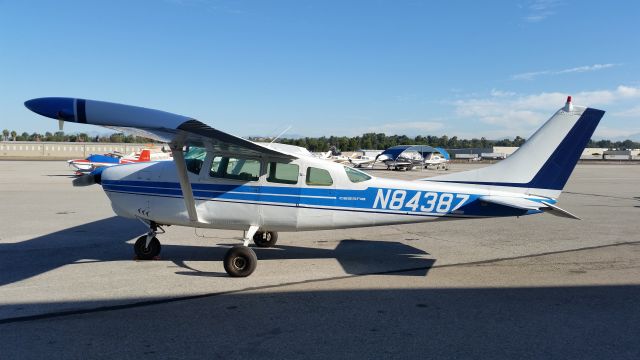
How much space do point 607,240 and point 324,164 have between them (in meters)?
6.91

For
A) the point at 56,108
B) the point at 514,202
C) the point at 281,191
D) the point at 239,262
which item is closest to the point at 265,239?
the point at 281,191

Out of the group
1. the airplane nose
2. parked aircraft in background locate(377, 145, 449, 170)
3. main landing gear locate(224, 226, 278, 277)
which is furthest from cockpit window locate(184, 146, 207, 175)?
parked aircraft in background locate(377, 145, 449, 170)

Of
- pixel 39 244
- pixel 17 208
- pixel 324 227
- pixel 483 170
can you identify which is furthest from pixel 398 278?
pixel 17 208

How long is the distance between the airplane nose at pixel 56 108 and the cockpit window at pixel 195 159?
2.67 m

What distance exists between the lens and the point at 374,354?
161 inches

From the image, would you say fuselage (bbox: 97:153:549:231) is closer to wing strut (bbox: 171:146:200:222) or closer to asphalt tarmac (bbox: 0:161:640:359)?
wing strut (bbox: 171:146:200:222)

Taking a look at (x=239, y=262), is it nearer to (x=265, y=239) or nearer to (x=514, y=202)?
(x=265, y=239)

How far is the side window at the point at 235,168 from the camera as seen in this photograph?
23.9 ft

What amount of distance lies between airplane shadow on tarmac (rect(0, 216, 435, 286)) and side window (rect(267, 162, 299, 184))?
64.1 inches

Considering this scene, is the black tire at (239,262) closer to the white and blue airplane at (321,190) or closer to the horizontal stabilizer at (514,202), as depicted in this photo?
the white and blue airplane at (321,190)

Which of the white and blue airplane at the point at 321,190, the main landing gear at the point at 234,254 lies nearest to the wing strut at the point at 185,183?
the white and blue airplane at the point at 321,190

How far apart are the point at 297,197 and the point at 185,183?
1.75 metres

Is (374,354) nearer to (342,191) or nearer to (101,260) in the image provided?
(342,191)

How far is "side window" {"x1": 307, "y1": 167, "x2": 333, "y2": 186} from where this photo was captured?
7301mm
